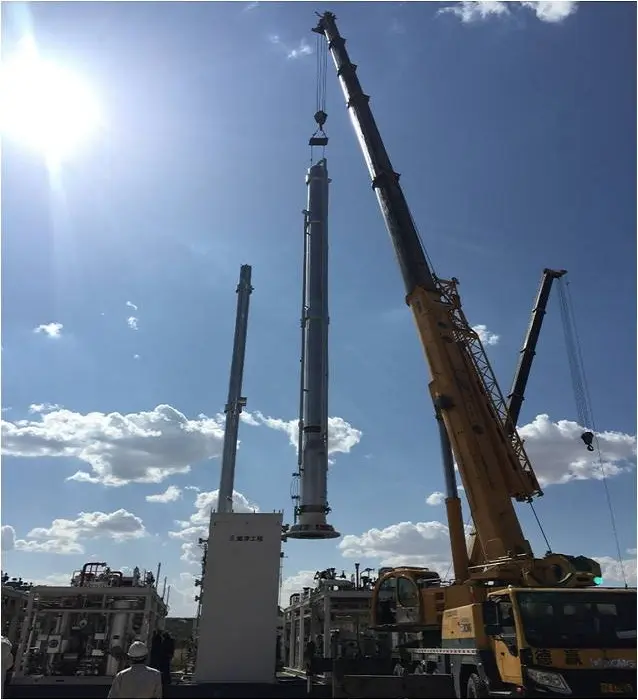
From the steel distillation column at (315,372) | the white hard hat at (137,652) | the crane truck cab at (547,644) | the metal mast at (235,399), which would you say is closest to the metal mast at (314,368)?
the steel distillation column at (315,372)

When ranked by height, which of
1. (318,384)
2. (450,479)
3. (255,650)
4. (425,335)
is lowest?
(255,650)

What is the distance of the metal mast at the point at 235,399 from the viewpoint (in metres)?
35.8

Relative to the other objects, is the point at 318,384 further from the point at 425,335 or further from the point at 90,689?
the point at 90,689

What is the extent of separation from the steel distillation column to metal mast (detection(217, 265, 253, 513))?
25.6 feet

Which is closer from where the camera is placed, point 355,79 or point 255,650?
point 255,650

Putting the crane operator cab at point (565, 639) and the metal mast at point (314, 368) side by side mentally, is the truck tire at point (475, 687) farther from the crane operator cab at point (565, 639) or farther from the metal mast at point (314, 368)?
the metal mast at point (314, 368)

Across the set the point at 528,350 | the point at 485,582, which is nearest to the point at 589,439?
the point at 528,350

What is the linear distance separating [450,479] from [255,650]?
390 inches

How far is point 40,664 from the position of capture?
76.6ft

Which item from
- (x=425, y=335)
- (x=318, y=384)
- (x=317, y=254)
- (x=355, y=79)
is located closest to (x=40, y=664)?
(x=318, y=384)

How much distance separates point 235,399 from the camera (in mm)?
37562

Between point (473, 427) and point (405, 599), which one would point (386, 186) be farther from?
point (405, 599)

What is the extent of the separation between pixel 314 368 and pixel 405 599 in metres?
15.4

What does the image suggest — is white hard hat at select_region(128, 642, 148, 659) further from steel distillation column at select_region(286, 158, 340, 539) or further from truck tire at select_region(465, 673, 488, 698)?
steel distillation column at select_region(286, 158, 340, 539)
